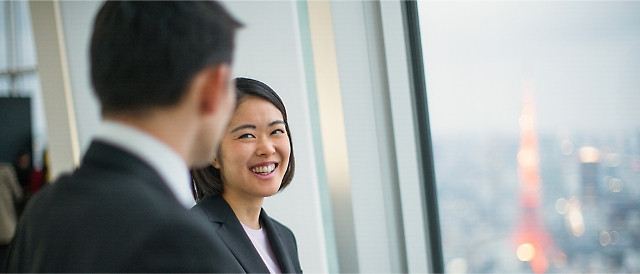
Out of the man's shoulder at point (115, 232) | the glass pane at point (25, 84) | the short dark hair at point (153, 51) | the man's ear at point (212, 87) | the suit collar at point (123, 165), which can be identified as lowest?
the man's shoulder at point (115, 232)

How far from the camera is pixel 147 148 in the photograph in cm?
61

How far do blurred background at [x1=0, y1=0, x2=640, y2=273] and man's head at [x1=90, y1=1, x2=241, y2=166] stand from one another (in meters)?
1.71

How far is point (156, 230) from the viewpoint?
547 millimetres

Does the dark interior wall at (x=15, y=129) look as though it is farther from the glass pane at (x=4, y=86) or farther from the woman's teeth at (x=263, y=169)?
the woman's teeth at (x=263, y=169)

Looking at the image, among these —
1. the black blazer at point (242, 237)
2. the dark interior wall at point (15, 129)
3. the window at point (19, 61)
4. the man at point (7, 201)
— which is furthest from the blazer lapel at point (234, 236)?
the dark interior wall at point (15, 129)

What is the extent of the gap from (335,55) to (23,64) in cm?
329

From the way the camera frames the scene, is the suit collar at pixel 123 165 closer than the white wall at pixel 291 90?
Yes

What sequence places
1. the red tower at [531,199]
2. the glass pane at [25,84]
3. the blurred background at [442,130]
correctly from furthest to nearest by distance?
the glass pane at [25,84], the red tower at [531,199], the blurred background at [442,130]

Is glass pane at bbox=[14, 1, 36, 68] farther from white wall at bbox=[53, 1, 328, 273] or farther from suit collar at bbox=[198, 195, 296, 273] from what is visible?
suit collar at bbox=[198, 195, 296, 273]

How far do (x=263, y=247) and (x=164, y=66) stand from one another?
104 cm

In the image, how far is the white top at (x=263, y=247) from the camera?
5.04 feet

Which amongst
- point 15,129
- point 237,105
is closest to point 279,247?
point 237,105

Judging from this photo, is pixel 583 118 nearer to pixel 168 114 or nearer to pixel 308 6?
pixel 308 6

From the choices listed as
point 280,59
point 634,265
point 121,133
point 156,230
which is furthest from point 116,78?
point 634,265
